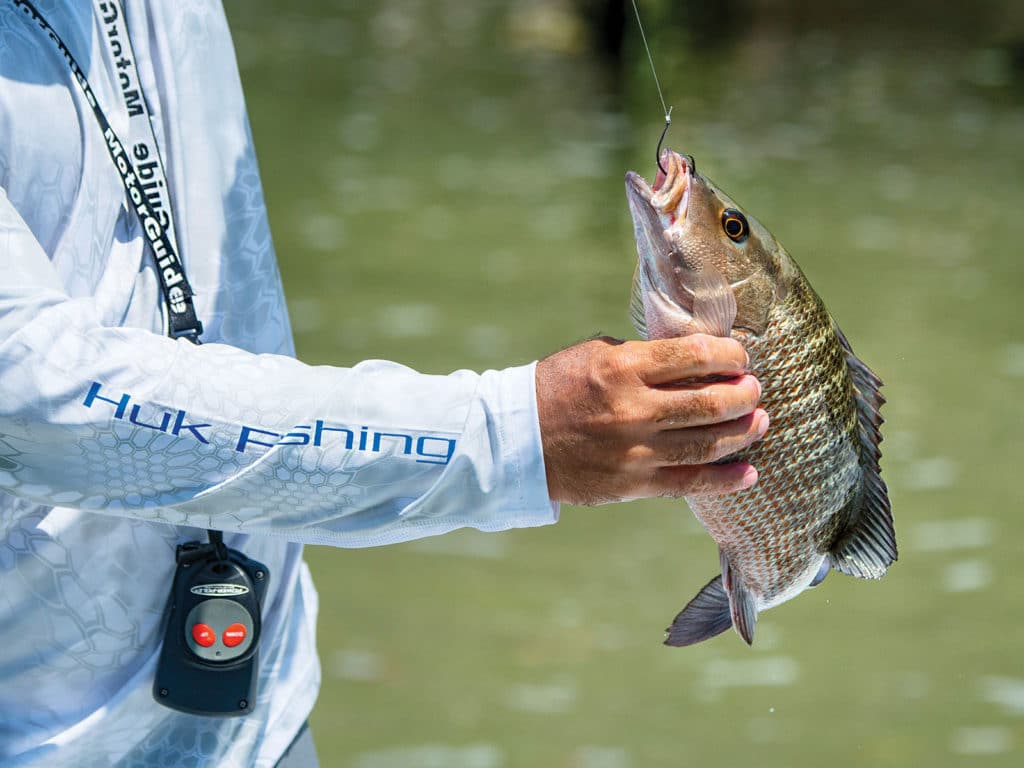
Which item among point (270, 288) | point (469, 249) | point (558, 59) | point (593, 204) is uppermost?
point (558, 59)

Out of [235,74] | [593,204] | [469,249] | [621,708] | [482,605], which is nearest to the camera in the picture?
[235,74]

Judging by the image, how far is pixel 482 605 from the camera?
4504mm

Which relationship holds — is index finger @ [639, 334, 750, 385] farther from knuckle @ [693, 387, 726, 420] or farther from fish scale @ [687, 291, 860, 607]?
fish scale @ [687, 291, 860, 607]

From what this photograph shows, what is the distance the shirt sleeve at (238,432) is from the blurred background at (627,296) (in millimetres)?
2645

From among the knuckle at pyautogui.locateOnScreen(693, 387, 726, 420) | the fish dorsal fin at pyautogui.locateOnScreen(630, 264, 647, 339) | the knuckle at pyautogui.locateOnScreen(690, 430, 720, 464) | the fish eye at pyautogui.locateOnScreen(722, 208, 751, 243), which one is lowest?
the knuckle at pyautogui.locateOnScreen(690, 430, 720, 464)

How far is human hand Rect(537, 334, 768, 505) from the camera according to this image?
50.3 inches

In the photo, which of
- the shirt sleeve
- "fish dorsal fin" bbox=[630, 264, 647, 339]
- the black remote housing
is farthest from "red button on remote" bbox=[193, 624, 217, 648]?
"fish dorsal fin" bbox=[630, 264, 647, 339]

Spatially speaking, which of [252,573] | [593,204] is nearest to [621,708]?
[252,573]

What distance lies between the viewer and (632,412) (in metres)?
1.27

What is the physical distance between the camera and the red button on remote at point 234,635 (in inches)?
63.5

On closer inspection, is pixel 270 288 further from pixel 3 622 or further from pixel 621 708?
pixel 621 708

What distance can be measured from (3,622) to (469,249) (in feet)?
21.2

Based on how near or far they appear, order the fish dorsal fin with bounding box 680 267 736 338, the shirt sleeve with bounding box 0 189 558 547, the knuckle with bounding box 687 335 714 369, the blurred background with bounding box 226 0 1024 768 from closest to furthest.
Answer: the shirt sleeve with bounding box 0 189 558 547 < the knuckle with bounding box 687 335 714 369 < the fish dorsal fin with bounding box 680 267 736 338 < the blurred background with bounding box 226 0 1024 768

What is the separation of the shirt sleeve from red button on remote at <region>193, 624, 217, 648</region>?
317mm
